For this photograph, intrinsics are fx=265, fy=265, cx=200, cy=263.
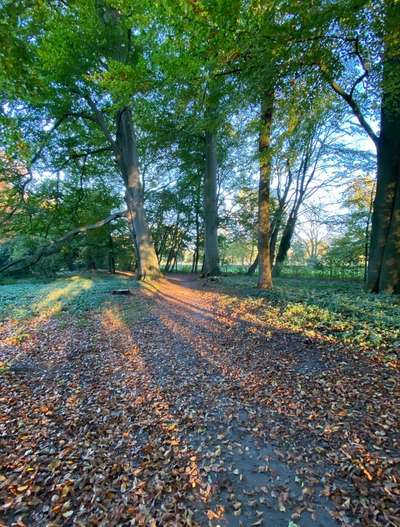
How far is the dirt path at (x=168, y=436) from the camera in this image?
1.89 m

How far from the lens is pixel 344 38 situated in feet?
14.8

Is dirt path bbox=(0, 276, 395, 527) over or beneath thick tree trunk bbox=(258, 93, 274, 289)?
beneath

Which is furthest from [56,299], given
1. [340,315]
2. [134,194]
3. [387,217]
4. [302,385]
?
[387,217]

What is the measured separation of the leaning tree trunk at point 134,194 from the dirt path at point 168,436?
24.2 feet

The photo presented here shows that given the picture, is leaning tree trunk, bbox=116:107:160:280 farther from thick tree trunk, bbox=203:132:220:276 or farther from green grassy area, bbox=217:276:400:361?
green grassy area, bbox=217:276:400:361

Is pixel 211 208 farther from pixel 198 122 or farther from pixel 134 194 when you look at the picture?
pixel 198 122

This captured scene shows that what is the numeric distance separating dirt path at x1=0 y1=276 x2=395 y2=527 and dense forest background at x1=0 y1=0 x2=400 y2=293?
3498 mm

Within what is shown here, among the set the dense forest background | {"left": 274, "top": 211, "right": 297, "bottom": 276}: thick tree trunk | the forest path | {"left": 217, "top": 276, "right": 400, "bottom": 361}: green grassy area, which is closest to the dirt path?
the forest path

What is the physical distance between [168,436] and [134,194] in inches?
435

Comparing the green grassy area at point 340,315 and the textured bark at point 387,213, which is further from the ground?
the textured bark at point 387,213

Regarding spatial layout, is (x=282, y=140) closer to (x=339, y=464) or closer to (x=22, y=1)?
(x=22, y=1)

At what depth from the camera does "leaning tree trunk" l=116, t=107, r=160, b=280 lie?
12203 mm

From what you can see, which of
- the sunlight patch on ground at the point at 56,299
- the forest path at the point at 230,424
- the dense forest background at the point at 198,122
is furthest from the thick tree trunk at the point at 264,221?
the sunlight patch on ground at the point at 56,299

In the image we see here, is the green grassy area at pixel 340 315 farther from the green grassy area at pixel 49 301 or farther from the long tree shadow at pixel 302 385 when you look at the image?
the green grassy area at pixel 49 301
